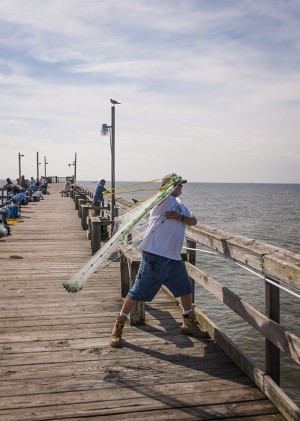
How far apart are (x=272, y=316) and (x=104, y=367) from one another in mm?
1659

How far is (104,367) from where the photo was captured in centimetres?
370

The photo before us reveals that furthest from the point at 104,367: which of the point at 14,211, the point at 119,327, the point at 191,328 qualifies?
the point at 14,211

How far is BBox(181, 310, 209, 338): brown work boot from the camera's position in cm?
440

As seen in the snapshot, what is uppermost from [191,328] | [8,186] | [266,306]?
[8,186]

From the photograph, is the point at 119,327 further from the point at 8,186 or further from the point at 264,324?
the point at 8,186

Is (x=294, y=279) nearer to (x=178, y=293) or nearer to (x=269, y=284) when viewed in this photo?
(x=269, y=284)

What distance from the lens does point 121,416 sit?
290 centimetres

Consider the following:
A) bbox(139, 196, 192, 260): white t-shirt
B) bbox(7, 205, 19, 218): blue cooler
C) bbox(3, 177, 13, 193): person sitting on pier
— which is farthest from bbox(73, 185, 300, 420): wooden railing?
bbox(3, 177, 13, 193): person sitting on pier

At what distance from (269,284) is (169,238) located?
4.15 ft

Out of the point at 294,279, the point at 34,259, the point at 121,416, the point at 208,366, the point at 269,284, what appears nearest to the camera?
the point at 294,279

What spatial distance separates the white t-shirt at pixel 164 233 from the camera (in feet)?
13.5

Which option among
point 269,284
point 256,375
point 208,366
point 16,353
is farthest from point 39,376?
point 269,284

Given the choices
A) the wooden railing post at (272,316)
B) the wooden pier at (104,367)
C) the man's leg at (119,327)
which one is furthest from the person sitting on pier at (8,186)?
the wooden railing post at (272,316)

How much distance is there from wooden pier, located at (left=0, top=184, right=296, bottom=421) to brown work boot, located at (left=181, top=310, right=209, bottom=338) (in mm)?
73
